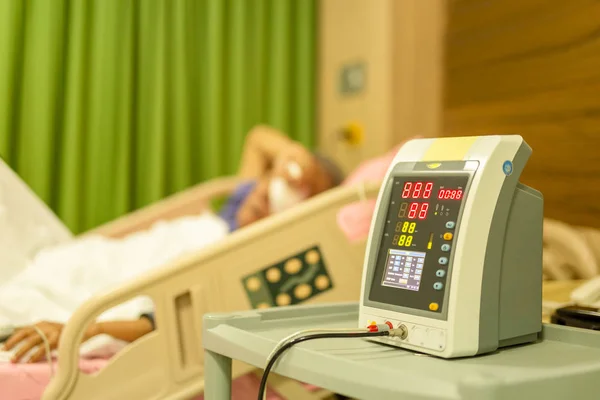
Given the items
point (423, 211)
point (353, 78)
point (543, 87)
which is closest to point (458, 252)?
point (423, 211)

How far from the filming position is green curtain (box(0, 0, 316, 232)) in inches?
50.4

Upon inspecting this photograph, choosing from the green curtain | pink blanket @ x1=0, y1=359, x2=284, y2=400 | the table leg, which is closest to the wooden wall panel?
the green curtain

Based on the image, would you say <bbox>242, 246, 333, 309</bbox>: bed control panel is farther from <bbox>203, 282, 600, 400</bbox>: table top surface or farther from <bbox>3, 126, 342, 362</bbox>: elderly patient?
<bbox>3, 126, 342, 362</bbox>: elderly patient

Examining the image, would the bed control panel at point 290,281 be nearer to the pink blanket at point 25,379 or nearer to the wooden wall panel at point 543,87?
the pink blanket at point 25,379

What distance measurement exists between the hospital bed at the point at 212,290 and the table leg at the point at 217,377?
0.90 feet

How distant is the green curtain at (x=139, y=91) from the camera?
128cm

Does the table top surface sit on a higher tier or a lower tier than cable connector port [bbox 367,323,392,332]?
Answer: lower

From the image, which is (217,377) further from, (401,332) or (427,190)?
(427,190)

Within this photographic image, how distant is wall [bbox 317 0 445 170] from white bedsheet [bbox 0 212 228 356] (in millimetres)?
646

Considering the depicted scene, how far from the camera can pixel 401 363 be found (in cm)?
67

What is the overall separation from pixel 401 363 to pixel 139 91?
1.29m

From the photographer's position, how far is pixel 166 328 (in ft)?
3.59

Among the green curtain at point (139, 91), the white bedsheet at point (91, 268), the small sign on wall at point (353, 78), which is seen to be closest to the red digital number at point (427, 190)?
the white bedsheet at point (91, 268)

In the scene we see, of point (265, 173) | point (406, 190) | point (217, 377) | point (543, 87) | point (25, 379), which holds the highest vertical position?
point (543, 87)
